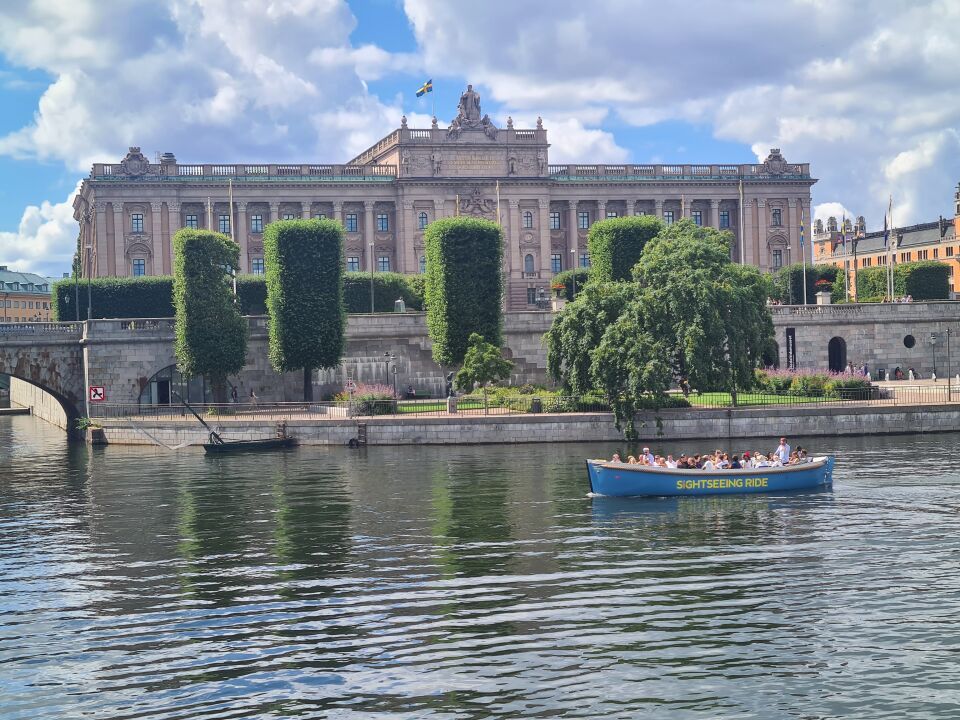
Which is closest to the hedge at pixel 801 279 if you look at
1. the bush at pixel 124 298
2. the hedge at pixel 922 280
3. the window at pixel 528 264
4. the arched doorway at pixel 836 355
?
the hedge at pixel 922 280

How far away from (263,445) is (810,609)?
1744 inches

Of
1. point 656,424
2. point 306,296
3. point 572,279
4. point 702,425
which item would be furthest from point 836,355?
point 306,296

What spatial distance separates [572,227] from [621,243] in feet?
189

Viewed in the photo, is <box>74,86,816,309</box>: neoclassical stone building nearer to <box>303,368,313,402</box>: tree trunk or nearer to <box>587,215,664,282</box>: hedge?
<box>587,215,664,282</box>: hedge

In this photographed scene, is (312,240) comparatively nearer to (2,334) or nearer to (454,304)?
(454,304)

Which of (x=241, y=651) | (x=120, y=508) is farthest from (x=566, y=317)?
(x=241, y=651)

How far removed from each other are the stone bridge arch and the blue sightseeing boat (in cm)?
4699

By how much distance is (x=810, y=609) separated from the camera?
98.7 feet

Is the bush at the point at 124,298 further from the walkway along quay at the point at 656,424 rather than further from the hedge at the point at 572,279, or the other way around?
the hedge at the point at 572,279

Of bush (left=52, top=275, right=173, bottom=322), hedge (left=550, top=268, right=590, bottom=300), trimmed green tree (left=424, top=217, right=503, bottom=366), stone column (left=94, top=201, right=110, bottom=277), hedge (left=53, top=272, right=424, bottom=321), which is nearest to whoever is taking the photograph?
trimmed green tree (left=424, top=217, right=503, bottom=366)

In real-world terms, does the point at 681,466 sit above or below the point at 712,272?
below

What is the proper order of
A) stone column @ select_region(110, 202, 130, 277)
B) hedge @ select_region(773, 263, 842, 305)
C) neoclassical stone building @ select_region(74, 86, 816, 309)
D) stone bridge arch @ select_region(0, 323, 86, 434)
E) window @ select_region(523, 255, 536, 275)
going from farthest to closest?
window @ select_region(523, 255, 536, 275), neoclassical stone building @ select_region(74, 86, 816, 309), stone column @ select_region(110, 202, 130, 277), hedge @ select_region(773, 263, 842, 305), stone bridge arch @ select_region(0, 323, 86, 434)

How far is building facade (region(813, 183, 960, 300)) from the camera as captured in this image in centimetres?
15788

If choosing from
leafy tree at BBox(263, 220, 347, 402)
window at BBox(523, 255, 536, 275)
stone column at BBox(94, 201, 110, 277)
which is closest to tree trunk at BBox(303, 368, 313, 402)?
leafy tree at BBox(263, 220, 347, 402)
